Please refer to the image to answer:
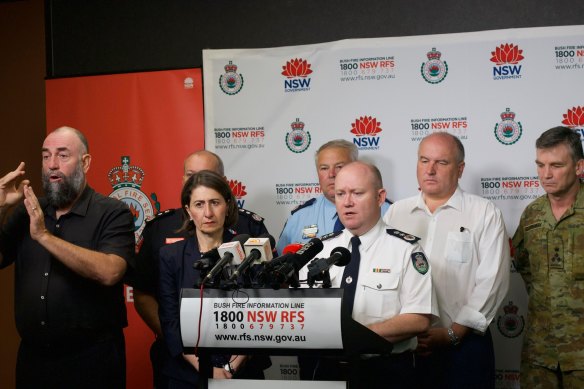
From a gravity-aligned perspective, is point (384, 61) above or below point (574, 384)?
above

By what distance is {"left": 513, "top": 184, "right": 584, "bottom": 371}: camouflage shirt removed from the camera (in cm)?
356

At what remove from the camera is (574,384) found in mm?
3533

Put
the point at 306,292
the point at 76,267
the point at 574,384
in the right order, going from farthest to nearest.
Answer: the point at 574,384 < the point at 76,267 < the point at 306,292

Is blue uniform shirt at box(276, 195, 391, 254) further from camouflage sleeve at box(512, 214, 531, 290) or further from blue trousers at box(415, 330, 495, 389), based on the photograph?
blue trousers at box(415, 330, 495, 389)

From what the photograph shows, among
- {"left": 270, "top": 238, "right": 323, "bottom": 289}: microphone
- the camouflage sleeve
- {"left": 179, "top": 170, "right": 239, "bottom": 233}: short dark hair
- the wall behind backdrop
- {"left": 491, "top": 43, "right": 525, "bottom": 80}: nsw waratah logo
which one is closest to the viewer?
{"left": 270, "top": 238, "right": 323, "bottom": 289}: microphone

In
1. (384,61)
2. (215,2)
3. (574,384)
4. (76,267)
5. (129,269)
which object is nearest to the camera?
(76,267)

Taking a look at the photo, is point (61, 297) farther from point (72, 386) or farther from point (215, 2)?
point (215, 2)

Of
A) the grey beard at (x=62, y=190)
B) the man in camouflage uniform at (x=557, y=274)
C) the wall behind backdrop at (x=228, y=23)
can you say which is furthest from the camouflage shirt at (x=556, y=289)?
the grey beard at (x=62, y=190)

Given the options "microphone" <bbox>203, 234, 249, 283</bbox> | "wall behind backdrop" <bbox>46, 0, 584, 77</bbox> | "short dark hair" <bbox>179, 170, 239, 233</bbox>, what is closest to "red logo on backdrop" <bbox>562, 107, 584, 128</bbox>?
"wall behind backdrop" <bbox>46, 0, 584, 77</bbox>

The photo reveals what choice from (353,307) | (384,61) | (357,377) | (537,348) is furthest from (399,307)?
(384,61)

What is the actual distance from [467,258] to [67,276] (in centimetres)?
190

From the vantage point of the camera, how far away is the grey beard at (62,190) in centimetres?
327

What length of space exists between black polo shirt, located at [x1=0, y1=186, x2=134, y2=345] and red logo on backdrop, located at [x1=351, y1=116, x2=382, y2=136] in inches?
73.0

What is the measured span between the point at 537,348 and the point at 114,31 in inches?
140
